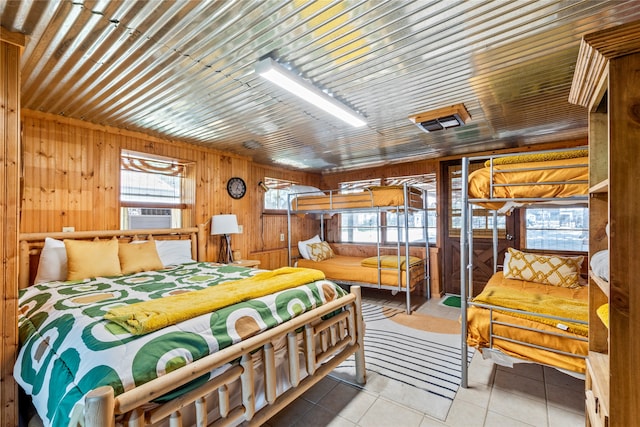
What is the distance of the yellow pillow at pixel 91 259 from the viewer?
8.63 ft

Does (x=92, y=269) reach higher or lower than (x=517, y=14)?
lower

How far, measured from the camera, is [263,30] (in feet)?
5.49

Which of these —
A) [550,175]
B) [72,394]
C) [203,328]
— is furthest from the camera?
[550,175]

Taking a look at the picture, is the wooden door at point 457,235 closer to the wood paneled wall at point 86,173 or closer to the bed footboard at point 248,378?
the bed footboard at point 248,378

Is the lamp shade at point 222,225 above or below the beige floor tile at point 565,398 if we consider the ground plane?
above

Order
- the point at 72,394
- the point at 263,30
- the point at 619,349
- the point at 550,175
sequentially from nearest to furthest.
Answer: the point at 619,349 → the point at 72,394 → the point at 263,30 → the point at 550,175

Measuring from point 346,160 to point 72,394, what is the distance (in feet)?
15.1

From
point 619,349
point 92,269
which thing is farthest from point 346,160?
point 619,349

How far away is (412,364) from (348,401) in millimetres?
818

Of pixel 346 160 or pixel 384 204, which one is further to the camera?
pixel 346 160

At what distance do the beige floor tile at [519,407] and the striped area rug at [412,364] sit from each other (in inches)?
10.8

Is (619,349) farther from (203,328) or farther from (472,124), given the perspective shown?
(472,124)

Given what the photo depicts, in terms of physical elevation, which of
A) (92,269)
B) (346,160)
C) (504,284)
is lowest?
(504,284)


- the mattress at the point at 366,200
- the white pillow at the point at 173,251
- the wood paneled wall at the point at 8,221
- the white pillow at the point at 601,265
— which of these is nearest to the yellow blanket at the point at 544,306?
the white pillow at the point at 601,265
